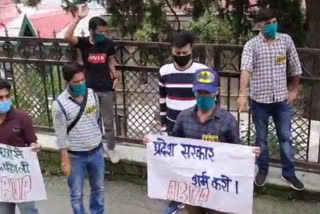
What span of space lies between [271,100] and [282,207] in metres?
1.05

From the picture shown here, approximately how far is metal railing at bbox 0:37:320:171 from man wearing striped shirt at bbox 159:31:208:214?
883 millimetres

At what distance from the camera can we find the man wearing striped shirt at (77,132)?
386cm

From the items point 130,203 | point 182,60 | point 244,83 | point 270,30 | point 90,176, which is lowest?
point 130,203

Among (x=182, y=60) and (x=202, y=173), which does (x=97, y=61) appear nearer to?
(x=182, y=60)

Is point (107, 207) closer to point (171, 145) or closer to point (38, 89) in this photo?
point (171, 145)

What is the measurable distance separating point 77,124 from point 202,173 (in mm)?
1090

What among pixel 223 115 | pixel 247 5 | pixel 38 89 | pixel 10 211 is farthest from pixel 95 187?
pixel 247 5

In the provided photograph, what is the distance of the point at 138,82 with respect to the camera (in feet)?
18.0

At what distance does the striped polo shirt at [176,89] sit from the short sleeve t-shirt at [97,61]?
0.96 metres

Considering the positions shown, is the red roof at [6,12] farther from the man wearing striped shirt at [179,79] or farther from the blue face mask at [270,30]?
the blue face mask at [270,30]

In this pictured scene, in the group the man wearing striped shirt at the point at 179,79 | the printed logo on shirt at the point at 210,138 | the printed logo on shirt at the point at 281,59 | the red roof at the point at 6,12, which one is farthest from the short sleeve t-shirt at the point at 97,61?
the red roof at the point at 6,12

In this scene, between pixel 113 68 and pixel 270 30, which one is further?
pixel 113 68

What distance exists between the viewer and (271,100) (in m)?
4.42

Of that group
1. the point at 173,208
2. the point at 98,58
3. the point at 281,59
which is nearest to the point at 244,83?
the point at 281,59
